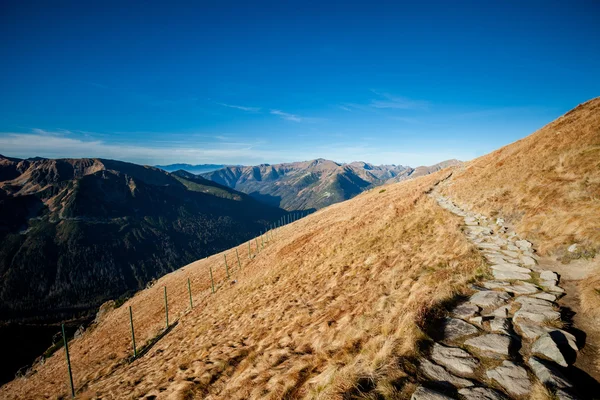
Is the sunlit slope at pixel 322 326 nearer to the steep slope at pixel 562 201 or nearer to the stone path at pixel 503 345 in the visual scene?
the stone path at pixel 503 345

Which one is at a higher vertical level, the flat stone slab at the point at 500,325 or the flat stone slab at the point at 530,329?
the flat stone slab at the point at 530,329

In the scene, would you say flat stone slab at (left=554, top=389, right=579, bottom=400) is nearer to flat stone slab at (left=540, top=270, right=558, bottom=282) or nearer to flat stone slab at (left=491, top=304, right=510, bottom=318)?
flat stone slab at (left=491, top=304, right=510, bottom=318)

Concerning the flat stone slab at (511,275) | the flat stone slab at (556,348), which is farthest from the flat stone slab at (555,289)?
the flat stone slab at (556,348)

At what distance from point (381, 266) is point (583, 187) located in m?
10.4

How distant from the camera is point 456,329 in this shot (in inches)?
245

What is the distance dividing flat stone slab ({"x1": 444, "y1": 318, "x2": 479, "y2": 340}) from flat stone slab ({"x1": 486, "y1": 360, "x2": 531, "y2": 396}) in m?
1.13

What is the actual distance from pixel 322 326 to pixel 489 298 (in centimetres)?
518

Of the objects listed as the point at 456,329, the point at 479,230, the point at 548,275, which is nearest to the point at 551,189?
the point at 479,230

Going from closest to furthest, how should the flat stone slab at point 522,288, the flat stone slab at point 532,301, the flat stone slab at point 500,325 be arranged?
the flat stone slab at point 500,325 < the flat stone slab at point 532,301 < the flat stone slab at point 522,288

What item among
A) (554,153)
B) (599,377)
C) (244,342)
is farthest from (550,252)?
(554,153)

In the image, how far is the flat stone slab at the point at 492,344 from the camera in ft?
17.1

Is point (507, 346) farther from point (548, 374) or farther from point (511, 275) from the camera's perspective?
point (511, 275)

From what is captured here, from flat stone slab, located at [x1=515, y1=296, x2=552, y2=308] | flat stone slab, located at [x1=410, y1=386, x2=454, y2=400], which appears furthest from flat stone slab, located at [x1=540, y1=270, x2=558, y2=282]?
flat stone slab, located at [x1=410, y1=386, x2=454, y2=400]

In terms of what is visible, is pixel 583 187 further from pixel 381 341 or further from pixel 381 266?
pixel 381 341
